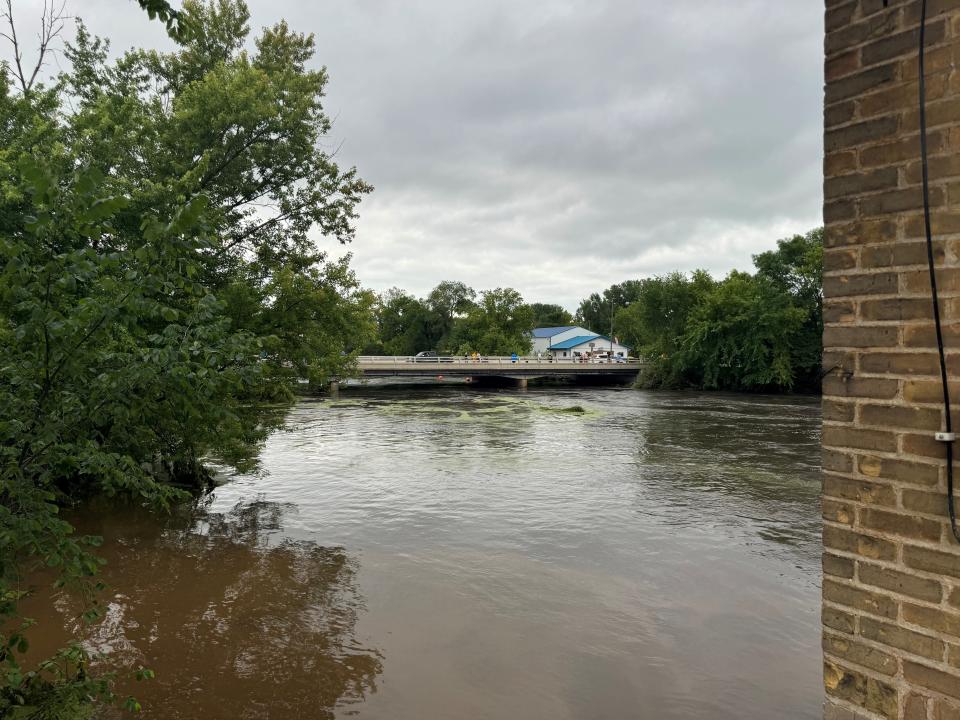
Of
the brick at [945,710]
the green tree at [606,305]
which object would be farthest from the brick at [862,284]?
the green tree at [606,305]

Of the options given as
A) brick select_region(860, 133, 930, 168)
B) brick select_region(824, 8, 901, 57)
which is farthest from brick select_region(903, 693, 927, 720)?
brick select_region(824, 8, 901, 57)

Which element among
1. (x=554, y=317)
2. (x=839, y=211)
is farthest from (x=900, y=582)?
(x=554, y=317)

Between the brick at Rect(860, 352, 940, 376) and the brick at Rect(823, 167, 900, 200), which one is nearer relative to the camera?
the brick at Rect(860, 352, 940, 376)

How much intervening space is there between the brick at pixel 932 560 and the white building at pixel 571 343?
88.9m

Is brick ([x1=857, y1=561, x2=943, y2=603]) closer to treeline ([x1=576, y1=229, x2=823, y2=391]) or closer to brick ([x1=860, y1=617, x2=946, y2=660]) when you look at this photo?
brick ([x1=860, y1=617, x2=946, y2=660])

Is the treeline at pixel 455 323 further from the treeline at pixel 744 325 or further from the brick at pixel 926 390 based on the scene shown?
the brick at pixel 926 390

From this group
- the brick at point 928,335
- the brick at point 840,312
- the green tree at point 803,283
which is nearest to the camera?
the brick at point 928,335

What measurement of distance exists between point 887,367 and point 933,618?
85 centimetres

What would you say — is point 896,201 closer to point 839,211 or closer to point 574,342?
point 839,211

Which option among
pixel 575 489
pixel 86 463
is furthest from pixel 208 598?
pixel 575 489

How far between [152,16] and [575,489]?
11102 millimetres

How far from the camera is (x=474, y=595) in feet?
23.9

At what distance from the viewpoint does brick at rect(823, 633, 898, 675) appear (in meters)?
2.19

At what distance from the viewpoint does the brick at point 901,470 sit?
2.07 meters
